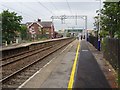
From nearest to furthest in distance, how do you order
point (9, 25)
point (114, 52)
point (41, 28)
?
point (114, 52) → point (9, 25) → point (41, 28)

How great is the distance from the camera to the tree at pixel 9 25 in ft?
Result: 200

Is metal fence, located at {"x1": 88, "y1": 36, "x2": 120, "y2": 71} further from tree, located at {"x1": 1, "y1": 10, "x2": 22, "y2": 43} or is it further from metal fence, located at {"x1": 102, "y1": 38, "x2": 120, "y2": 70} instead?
tree, located at {"x1": 1, "y1": 10, "x2": 22, "y2": 43}

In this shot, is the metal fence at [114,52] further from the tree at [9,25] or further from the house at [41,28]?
the house at [41,28]

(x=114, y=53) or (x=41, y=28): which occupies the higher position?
(x=41, y=28)

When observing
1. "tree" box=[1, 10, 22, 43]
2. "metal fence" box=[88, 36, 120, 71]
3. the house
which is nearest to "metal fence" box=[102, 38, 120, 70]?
"metal fence" box=[88, 36, 120, 71]

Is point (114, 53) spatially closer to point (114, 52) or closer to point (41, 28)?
point (114, 52)

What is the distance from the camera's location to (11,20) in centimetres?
6350

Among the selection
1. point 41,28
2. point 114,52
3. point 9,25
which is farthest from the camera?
point 41,28

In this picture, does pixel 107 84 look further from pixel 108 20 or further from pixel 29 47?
pixel 29 47

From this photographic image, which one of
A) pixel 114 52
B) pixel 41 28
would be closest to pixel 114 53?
pixel 114 52

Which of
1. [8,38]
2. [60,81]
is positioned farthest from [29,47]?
[60,81]

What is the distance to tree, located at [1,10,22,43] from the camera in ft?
200

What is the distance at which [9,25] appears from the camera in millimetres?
62031

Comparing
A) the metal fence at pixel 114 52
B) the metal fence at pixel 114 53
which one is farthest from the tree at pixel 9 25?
the metal fence at pixel 114 53
